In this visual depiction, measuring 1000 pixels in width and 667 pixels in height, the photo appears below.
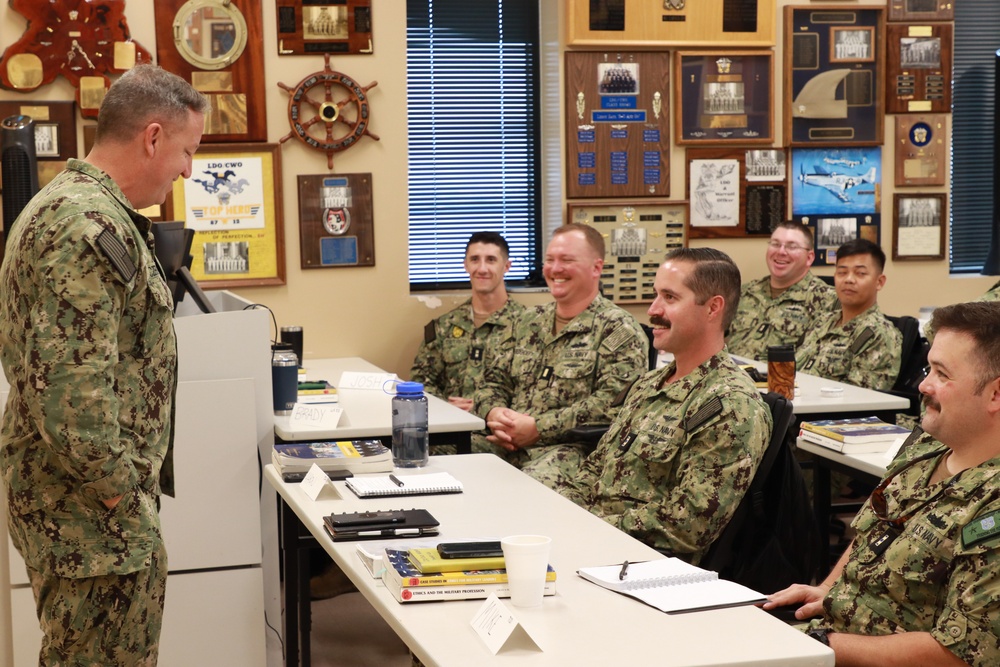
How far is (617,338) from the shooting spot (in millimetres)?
4230

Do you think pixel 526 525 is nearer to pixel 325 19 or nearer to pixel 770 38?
pixel 325 19

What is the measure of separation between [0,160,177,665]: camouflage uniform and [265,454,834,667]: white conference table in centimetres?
43

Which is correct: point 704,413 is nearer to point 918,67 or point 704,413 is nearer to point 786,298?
point 786,298

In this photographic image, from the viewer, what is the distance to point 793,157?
20.3 feet

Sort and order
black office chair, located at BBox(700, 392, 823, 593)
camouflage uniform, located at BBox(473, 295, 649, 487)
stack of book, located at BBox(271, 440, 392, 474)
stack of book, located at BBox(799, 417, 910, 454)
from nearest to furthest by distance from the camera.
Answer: black office chair, located at BBox(700, 392, 823, 593), stack of book, located at BBox(271, 440, 392, 474), stack of book, located at BBox(799, 417, 910, 454), camouflage uniform, located at BBox(473, 295, 649, 487)


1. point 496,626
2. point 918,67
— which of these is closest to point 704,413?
point 496,626

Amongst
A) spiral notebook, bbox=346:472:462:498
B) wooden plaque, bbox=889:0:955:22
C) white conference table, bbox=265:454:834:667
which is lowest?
white conference table, bbox=265:454:834:667

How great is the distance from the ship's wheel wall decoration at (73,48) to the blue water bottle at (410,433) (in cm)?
283

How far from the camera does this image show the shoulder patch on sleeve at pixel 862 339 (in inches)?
202

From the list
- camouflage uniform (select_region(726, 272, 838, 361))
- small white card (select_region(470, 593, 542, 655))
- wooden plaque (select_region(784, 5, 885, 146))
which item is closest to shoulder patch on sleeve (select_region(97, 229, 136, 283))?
small white card (select_region(470, 593, 542, 655))

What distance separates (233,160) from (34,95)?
928 millimetres

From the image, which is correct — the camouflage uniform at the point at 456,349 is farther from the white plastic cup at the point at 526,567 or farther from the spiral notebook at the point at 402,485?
the white plastic cup at the point at 526,567

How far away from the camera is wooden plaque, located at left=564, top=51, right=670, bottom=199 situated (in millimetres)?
5906

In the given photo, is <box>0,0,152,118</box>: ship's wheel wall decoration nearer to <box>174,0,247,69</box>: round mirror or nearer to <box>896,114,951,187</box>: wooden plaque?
<box>174,0,247,69</box>: round mirror
